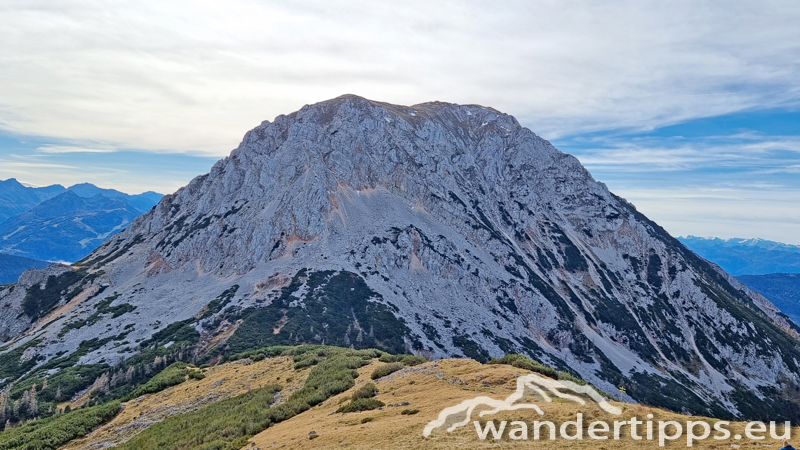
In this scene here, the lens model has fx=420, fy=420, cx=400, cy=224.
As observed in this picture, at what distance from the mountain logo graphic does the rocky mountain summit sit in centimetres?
7393

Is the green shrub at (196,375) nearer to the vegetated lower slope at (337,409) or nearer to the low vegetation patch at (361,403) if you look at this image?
the vegetated lower slope at (337,409)

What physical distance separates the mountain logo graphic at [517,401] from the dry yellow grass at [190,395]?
21.9 meters

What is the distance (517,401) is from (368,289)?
336ft

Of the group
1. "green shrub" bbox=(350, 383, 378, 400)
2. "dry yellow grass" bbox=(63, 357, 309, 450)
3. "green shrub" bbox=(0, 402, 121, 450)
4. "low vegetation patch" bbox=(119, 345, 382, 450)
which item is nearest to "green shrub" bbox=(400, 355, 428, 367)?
"low vegetation patch" bbox=(119, 345, 382, 450)

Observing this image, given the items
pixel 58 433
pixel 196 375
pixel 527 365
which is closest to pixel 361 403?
pixel 527 365

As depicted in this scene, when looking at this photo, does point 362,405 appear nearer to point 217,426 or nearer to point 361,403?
point 361,403

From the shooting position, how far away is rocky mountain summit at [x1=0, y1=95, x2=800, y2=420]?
4215 inches

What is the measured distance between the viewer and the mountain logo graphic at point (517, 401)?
2366 cm

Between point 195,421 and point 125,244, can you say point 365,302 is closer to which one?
point 195,421

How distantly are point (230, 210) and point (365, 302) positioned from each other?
71.6 m

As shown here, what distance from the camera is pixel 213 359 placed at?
85.6 metres

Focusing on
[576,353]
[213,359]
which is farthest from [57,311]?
[576,353]

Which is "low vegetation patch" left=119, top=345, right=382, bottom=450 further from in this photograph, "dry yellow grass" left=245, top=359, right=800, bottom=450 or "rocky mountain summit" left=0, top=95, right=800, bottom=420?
"rocky mountain summit" left=0, top=95, right=800, bottom=420

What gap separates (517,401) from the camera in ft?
84.5
